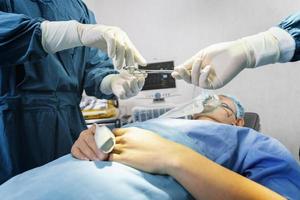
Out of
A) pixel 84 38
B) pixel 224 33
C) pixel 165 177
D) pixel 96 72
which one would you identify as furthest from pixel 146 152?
pixel 224 33

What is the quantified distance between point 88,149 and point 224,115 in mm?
756

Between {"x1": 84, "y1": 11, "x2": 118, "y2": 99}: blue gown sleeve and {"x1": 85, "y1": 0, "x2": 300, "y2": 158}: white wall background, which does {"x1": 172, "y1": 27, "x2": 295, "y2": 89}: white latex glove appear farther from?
{"x1": 85, "y1": 0, "x2": 300, "y2": 158}: white wall background

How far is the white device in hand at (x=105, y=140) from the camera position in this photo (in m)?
0.98

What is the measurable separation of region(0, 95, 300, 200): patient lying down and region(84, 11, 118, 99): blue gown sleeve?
1.79 ft

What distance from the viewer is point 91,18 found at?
1.71m

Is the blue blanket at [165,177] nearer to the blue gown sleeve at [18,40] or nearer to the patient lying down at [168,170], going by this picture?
the patient lying down at [168,170]

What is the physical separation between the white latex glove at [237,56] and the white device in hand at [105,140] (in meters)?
0.37

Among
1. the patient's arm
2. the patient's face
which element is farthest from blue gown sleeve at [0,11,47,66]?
the patient's face

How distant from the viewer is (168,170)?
909 millimetres

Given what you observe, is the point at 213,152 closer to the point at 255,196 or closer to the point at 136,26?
the point at 255,196

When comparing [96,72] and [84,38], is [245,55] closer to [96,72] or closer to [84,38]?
[84,38]

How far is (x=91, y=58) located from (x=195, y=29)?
1.24 meters

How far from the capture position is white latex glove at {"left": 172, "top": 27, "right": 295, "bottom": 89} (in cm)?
109

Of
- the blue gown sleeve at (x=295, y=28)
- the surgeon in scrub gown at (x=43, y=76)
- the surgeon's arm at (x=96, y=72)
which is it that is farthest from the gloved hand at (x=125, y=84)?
the blue gown sleeve at (x=295, y=28)
